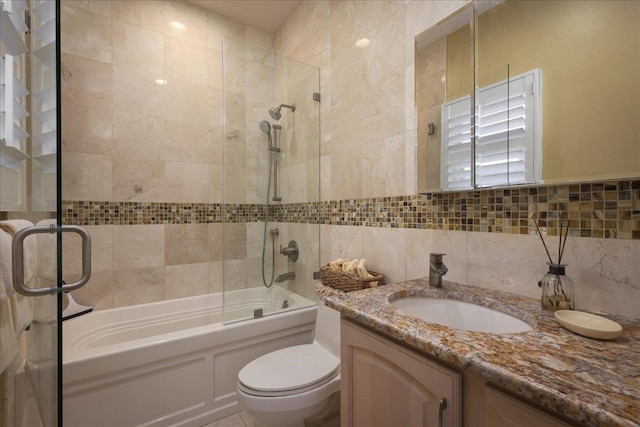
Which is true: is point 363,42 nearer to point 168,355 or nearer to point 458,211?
point 458,211

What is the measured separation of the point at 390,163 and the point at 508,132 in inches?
23.3

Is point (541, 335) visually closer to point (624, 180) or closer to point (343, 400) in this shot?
point (624, 180)

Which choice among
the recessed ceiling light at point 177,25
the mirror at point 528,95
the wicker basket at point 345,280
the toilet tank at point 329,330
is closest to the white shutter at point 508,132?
the mirror at point 528,95

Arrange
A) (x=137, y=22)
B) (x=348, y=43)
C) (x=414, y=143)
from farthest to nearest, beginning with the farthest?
(x=137, y=22) < (x=348, y=43) < (x=414, y=143)

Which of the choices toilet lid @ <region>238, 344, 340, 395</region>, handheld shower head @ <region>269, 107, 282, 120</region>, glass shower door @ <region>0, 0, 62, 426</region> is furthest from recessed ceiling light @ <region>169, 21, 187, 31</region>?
toilet lid @ <region>238, 344, 340, 395</region>

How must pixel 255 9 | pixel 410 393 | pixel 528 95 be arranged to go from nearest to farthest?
pixel 410 393, pixel 528 95, pixel 255 9

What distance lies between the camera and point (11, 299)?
2.59 feet

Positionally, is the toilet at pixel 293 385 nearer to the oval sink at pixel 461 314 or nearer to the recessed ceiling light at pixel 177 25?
the oval sink at pixel 461 314

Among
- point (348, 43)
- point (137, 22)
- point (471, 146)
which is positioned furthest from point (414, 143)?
point (137, 22)

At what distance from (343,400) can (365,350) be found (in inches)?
10.0

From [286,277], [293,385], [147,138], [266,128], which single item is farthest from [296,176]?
[293,385]

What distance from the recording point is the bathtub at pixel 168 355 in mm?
1426

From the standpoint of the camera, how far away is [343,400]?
104 cm

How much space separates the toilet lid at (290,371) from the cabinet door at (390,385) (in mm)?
335
